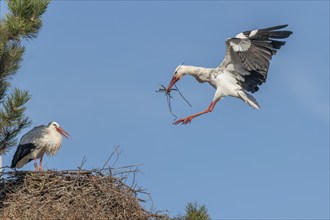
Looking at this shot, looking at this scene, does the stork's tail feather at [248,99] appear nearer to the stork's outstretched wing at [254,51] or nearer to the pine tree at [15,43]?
the stork's outstretched wing at [254,51]

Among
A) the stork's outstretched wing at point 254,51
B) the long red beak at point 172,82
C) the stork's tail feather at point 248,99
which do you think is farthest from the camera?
the long red beak at point 172,82

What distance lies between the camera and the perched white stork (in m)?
11.8

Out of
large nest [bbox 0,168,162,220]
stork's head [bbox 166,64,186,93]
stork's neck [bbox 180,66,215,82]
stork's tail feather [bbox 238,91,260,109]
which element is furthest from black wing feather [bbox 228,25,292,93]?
large nest [bbox 0,168,162,220]

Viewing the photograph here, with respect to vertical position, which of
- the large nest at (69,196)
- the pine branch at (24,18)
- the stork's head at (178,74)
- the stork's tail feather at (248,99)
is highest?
the stork's head at (178,74)

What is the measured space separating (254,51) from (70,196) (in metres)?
2.86

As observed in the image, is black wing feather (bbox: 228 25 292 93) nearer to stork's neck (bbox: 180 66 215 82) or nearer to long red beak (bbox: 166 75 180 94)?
stork's neck (bbox: 180 66 215 82)

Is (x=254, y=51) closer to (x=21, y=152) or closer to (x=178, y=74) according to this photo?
(x=178, y=74)

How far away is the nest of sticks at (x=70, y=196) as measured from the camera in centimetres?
1012

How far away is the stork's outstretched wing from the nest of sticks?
2060 mm

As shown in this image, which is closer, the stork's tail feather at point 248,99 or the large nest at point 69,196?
the large nest at point 69,196

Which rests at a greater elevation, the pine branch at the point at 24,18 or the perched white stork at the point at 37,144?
the pine branch at the point at 24,18

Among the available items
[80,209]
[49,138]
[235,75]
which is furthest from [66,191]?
[235,75]

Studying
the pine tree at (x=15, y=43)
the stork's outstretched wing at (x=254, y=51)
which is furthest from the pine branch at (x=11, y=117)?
the stork's outstretched wing at (x=254, y=51)

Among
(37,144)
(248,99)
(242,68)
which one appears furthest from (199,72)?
(37,144)
